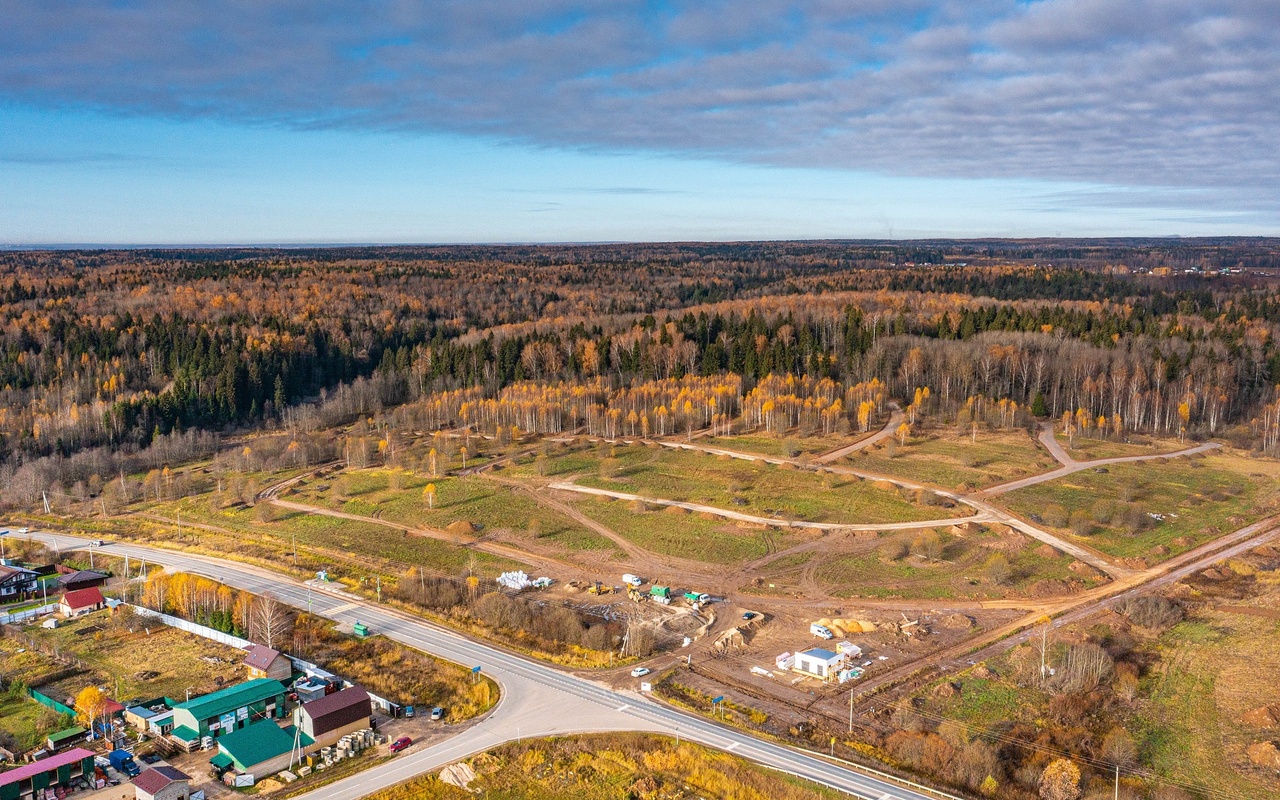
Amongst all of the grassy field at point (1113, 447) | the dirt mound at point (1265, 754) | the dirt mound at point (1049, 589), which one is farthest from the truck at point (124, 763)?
the grassy field at point (1113, 447)

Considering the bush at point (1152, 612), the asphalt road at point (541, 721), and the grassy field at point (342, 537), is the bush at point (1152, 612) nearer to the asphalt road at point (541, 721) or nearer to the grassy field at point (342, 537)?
the asphalt road at point (541, 721)

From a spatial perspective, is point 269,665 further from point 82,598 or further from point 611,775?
point 82,598

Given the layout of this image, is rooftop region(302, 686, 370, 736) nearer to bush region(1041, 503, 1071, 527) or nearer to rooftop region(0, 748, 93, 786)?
rooftop region(0, 748, 93, 786)

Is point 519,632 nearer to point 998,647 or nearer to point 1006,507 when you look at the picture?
point 998,647

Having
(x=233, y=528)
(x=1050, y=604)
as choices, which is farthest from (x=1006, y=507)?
(x=233, y=528)

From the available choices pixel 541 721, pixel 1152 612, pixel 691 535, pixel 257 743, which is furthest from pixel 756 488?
pixel 257 743
